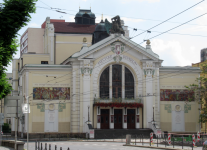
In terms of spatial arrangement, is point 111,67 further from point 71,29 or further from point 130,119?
point 71,29

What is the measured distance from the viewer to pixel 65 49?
66.0 m

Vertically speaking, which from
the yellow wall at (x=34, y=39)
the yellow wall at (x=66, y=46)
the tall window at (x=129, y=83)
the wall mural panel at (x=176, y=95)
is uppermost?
the yellow wall at (x=34, y=39)

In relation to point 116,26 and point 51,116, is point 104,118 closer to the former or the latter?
point 51,116

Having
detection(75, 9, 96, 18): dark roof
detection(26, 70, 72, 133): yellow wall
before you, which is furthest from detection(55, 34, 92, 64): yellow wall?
detection(26, 70, 72, 133): yellow wall

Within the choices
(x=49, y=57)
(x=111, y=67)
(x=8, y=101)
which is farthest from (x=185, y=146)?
(x=49, y=57)

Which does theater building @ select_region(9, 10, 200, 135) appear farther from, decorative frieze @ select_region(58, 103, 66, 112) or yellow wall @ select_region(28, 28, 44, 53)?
yellow wall @ select_region(28, 28, 44, 53)

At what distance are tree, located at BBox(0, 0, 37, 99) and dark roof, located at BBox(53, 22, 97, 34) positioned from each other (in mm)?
44389

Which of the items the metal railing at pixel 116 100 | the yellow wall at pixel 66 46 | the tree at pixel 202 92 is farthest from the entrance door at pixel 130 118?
the yellow wall at pixel 66 46

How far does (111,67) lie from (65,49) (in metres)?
13.0

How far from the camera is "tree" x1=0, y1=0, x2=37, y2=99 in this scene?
22094 millimetres

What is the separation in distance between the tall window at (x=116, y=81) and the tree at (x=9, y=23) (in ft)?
107

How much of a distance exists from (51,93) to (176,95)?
17.1 m

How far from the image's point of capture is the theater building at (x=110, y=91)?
177ft

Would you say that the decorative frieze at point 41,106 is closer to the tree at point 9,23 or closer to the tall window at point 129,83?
the tall window at point 129,83
